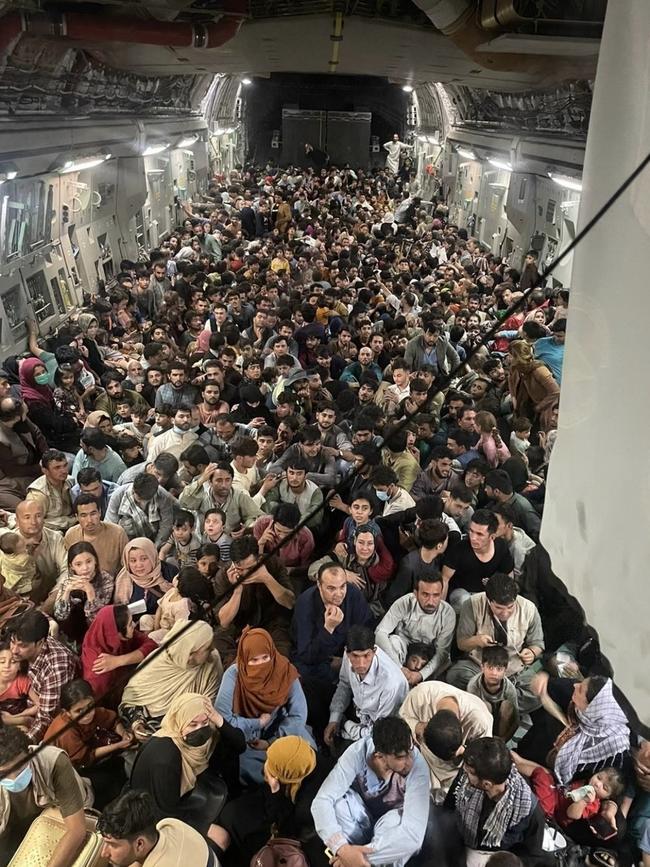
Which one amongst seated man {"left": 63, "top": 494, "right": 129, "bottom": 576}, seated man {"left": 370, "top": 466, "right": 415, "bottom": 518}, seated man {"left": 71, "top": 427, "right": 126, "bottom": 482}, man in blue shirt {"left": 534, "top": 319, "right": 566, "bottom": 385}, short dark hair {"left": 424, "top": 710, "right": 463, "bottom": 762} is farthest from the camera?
seated man {"left": 71, "top": 427, "right": 126, "bottom": 482}

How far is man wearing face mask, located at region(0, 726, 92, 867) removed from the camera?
195 cm

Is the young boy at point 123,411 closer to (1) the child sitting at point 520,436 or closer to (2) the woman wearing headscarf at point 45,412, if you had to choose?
(2) the woman wearing headscarf at point 45,412

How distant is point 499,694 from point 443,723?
0.38 m

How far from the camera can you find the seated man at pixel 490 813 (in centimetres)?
205

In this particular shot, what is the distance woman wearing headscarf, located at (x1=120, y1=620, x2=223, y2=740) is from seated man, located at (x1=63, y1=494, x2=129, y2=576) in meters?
0.78

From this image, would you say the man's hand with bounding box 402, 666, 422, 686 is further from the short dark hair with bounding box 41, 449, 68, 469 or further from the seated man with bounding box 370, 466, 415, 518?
the short dark hair with bounding box 41, 449, 68, 469

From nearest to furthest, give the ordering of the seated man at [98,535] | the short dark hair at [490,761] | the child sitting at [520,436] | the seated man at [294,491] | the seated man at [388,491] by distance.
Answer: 1. the short dark hair at [490,761]
2. the child sitting at [520,436]
3. the seated man at [98,535]
4. the seated man at [388,491]
5. the seated man at [294,491]

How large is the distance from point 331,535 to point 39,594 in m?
1.44

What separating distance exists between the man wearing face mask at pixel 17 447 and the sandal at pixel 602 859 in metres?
3.32

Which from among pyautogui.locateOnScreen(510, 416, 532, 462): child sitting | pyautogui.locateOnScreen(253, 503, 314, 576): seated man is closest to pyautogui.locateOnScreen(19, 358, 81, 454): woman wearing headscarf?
pyautogui.locateOnScreen(253, 503, 314, 576): seated man

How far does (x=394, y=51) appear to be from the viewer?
19.1 feet

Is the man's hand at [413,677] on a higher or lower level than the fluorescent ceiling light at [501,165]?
lower

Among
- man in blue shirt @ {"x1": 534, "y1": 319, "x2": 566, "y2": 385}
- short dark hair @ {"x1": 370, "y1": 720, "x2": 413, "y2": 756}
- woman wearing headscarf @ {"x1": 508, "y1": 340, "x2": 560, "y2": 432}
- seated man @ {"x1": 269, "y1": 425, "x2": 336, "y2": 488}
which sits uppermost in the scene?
man in blue shirt @ {"x1": 534, "y1": 319, "x2": 566, "y2": 385}

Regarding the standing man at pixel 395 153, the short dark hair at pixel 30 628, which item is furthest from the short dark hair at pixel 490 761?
the standing man at pixel 395 153
